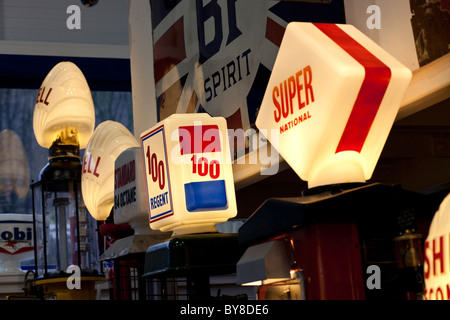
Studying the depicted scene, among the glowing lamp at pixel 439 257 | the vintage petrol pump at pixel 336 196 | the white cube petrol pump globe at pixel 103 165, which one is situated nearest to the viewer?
the glowing lamp at pixel 439 257

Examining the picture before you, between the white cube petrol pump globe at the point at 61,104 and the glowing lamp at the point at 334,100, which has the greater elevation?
the white cube petrol pump globe at the point at 61,104

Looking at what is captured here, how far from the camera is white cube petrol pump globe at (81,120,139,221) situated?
359 centimetres

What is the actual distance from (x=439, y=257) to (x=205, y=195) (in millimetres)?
1306

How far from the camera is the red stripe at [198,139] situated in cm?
256

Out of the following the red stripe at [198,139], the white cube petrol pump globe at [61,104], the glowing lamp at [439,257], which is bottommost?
the glowing lamp at [439,257]

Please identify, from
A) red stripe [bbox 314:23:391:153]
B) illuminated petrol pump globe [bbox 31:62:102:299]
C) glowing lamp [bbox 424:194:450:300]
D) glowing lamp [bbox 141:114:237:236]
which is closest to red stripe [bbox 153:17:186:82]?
illuminated petrol pump globe [bbox 31:62:102:299]

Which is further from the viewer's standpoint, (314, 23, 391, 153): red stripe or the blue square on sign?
the blue square on sign

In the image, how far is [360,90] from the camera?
1.74 metres

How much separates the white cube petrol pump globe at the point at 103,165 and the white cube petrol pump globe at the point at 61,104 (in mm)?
428

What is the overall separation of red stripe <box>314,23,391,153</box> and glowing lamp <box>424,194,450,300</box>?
0.45 metres

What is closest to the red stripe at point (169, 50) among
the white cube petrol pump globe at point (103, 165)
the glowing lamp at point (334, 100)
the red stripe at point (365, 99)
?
the white cube petrol pump globe at point (103, 165)

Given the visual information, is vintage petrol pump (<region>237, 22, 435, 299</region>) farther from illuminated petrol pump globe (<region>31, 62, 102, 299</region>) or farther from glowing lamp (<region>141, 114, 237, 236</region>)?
illuminated petrol pump globe (<region>31, 62, 102, 299</region>)

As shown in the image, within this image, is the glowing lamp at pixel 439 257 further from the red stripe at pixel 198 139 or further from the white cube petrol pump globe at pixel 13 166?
the white cube petrol pump globe at pixel 13 166
